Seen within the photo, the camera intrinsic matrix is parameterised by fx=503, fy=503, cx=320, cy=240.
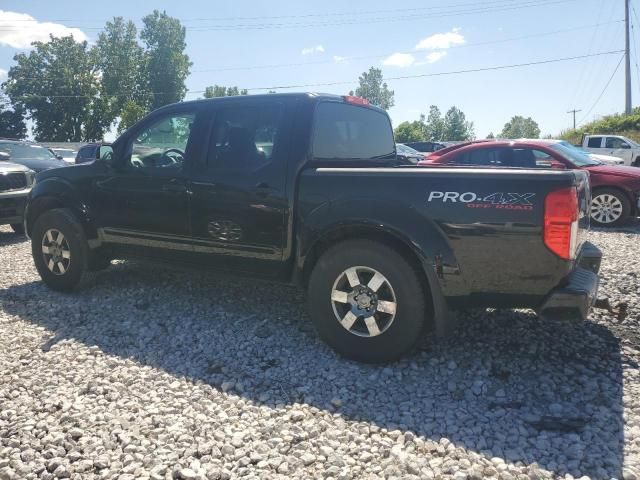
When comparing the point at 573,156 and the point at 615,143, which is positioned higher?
the point at 615,143

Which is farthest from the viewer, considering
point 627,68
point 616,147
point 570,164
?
point 627,68

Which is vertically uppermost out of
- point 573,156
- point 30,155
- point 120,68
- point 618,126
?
point 120,68

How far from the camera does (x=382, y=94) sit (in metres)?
76.8

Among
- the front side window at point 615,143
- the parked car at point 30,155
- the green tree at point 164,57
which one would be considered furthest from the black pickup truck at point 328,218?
the green tree at point 164,57

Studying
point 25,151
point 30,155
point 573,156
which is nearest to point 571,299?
point 573,156

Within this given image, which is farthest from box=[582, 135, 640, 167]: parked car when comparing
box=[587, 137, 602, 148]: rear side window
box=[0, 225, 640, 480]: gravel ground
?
box=[0, 225, 640, 480]: gravel ground

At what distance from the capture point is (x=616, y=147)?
19.0m

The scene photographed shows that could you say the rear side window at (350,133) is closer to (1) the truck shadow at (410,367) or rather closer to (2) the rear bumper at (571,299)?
(1) the truck shadow at (410,367)

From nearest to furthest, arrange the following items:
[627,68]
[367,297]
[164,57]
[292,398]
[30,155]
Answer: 1. [292,398]
2. [367,297]
3. [30,155]
4. [627,68]
5. [164,57]

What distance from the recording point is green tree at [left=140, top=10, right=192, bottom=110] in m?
64.4

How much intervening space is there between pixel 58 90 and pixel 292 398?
224 feet

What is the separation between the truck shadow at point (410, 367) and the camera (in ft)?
8.91

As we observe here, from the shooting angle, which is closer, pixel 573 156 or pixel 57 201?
pixel 57 201

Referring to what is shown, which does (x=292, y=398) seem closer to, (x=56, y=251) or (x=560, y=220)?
(x=560, y=220)
